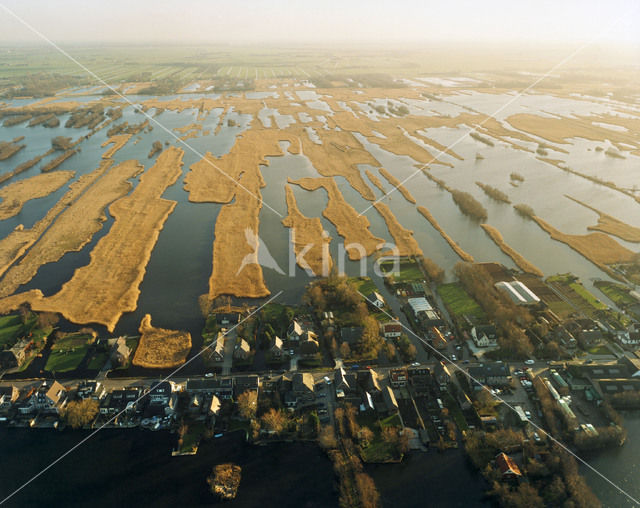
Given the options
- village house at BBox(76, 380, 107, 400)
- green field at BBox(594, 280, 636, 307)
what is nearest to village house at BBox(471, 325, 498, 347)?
green field at BBox(594, 280, 636, 307)

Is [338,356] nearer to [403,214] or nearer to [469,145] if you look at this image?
[403,214]

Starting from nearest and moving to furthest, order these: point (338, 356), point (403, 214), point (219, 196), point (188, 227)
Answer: point (338, 356), point (188, 227), point (403, 214), point (219, 196)

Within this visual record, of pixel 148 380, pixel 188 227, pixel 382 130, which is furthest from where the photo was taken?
pixel 382 130

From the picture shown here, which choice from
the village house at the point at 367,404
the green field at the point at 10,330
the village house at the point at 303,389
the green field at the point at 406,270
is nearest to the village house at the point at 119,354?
the green field at the point at 10,330

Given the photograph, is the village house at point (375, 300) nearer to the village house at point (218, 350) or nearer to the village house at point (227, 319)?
the village house at point (227, 319)

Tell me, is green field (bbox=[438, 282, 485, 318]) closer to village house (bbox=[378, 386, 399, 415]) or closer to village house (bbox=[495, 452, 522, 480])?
village house (bbox=[378, 386, 399, 415])

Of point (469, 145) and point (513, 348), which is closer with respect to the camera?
point (513, 348)

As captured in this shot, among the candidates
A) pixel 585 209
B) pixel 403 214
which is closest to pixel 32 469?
pixel 403 214
